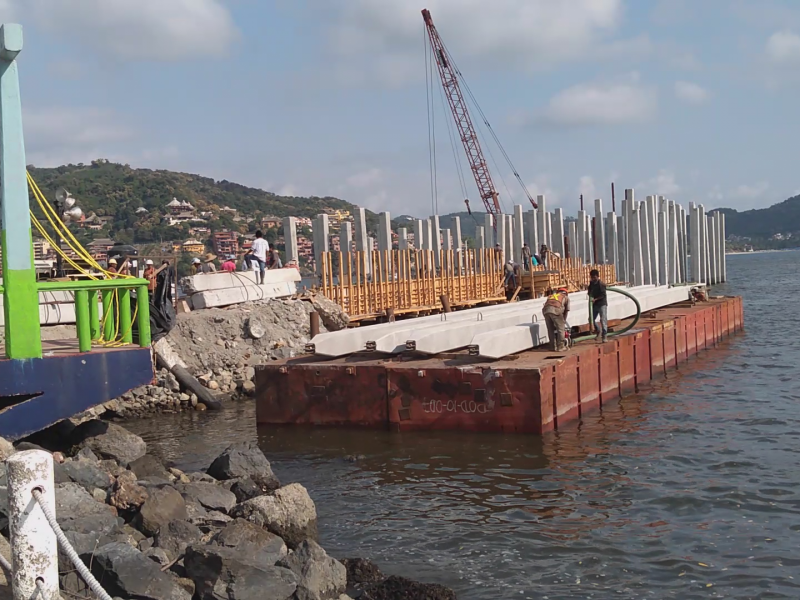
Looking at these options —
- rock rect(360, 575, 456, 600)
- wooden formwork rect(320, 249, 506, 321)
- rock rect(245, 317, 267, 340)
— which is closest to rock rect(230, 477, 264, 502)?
rock rect(360, 575, 456, 600)

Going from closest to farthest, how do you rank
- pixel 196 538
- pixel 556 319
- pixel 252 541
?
pixel 252 541 < pixel 196 538 < pixel 556 319

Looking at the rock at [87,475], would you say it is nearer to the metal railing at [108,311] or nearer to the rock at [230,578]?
the metal railing at [108,311]

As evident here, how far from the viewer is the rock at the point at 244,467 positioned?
1108cm

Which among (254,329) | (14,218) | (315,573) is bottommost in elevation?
(315,573)

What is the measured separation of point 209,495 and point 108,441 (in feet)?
7.91

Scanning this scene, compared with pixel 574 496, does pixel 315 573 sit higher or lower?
higher

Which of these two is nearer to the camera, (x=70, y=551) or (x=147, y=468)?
(x=70, y=551)

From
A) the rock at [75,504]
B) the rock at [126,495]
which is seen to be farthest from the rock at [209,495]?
the rock at [75,504]

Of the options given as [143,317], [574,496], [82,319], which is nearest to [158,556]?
[82,319]

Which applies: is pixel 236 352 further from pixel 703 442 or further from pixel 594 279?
pixel 703 442

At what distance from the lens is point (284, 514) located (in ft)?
30.4

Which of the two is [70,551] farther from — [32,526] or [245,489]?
[245,489]

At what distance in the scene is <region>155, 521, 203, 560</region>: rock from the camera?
26.1ft

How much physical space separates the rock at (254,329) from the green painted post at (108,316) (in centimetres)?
835
